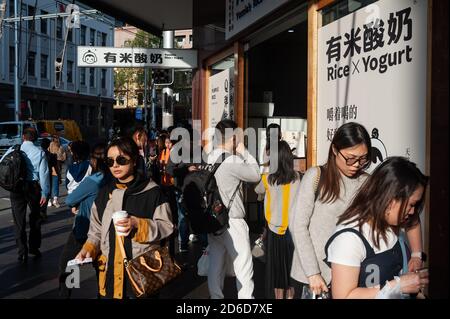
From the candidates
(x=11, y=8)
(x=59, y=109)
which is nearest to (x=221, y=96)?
(x=11, y=8)

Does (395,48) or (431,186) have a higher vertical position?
(395,48)

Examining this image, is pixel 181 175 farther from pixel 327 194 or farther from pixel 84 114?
pixel 84 114

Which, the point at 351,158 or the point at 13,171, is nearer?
the point at 351,158

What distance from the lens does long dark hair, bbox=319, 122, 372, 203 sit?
3.18m

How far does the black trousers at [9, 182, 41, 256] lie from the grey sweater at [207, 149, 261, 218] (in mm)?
3725

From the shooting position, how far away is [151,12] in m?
12.4

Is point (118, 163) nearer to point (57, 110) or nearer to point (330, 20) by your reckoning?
point (330, 20)

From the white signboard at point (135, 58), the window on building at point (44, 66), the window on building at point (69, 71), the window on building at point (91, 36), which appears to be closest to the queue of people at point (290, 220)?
the white signboard at point (135, 58)

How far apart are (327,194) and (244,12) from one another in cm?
550

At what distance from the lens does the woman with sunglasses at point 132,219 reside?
347 cm

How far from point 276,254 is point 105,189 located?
208 centimetres

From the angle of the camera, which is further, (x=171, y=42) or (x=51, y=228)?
(x=171, y=42)

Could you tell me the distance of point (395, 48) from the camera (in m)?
4.43
